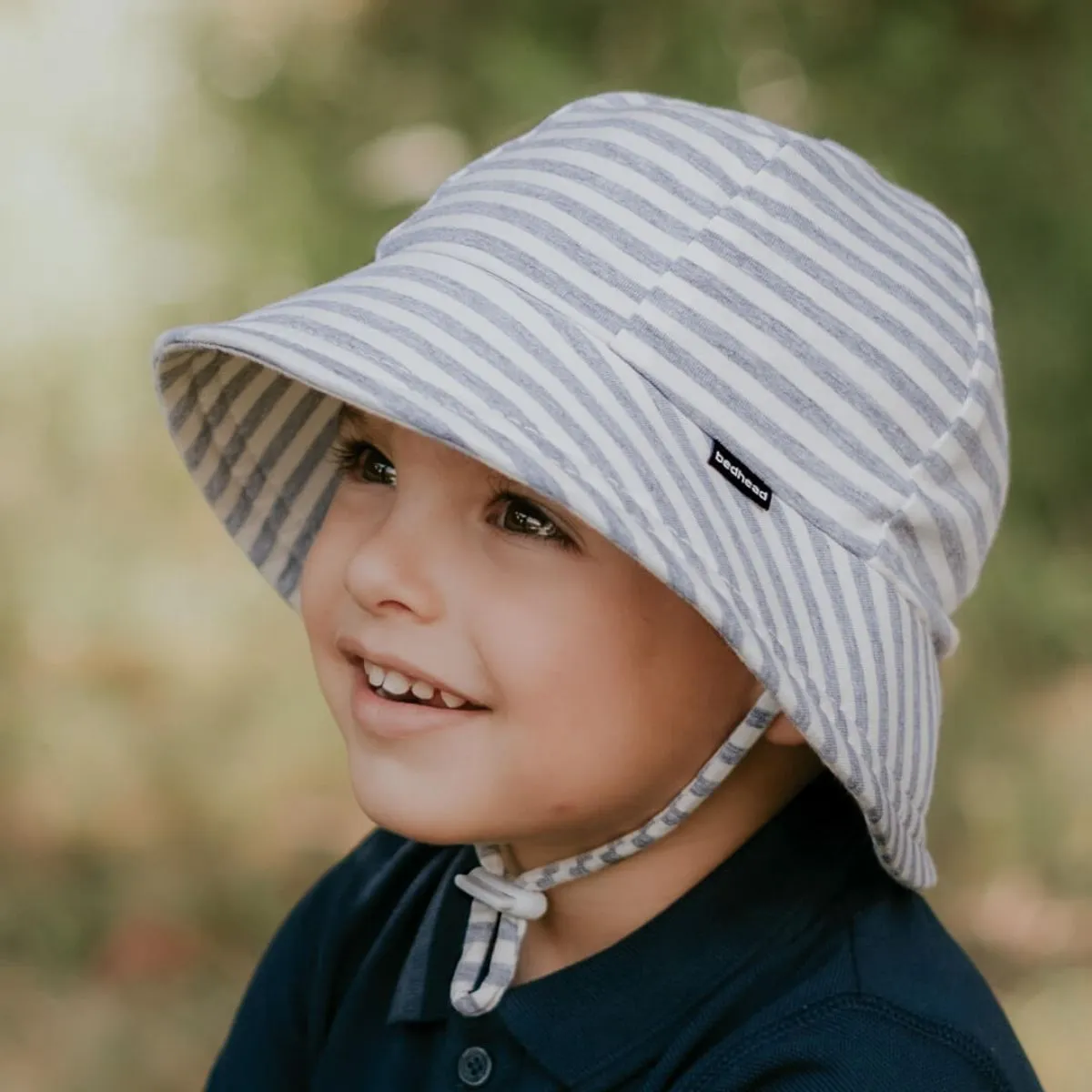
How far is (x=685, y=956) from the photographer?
0.97 m

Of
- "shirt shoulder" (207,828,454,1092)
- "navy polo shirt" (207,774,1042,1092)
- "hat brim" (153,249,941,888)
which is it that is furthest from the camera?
"shirt shoulder" (207,828,454,1092)

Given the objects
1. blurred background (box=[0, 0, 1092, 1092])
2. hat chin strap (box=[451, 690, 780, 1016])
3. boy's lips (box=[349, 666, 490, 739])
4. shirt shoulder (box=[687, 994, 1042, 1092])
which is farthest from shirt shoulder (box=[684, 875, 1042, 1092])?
blurred background (box=[0, 0, 1092, 1092])

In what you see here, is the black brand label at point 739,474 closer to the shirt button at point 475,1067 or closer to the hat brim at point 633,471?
the hat brim at point 633,471

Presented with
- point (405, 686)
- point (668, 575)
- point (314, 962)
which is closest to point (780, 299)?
point (668, 575)

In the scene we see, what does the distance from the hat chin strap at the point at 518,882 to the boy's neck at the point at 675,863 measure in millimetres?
17

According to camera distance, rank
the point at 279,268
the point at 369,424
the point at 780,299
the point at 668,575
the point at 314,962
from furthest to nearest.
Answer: the point at 279,268 → the point at 314,962 → the point at 369,424 → the point at 780,299 → the point at 668,575

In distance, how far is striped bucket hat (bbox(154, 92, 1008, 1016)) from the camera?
824 millimetres

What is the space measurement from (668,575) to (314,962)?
1.79 ft

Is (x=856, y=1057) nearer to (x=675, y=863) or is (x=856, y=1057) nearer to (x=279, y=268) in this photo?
(x=675, y=863)

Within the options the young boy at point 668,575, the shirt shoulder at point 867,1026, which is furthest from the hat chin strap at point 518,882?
the shirt shoulder at point 867,1026

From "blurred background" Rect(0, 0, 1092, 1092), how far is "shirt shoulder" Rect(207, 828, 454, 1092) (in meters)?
0.71

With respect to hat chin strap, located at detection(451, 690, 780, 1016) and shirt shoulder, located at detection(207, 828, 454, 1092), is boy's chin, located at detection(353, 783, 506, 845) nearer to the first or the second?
hat chin strap, located at detection(451, 690, 780, 1016)

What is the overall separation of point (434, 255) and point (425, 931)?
0.46 meters

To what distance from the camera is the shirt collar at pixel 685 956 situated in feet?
3.15
